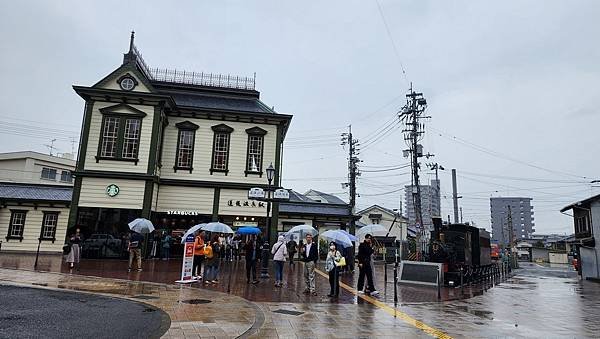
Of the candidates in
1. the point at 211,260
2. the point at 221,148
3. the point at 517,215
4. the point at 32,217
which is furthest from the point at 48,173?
the point at 517,215

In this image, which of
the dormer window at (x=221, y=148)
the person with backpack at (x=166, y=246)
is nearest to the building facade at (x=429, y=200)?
the dormer window at (x=221, y=148)

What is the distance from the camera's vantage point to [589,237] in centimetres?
2694

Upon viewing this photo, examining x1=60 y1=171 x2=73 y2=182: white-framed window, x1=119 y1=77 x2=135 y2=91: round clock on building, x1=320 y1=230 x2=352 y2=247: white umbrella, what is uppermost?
x1=119 y1=77 x2=135 y2=91: round clock on building

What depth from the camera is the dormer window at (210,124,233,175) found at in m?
25.2

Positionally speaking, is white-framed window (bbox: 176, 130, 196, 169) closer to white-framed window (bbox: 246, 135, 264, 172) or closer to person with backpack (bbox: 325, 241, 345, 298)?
white-framed window (bbox: 246, 135, 264, 172)

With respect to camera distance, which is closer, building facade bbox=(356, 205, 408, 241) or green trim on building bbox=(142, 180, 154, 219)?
green trim on building bbox=(142, 180, 154, 219)

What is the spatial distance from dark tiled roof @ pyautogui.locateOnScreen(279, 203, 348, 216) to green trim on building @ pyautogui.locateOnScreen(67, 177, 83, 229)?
1345 centimetres

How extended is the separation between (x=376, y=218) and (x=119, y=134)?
34240mm

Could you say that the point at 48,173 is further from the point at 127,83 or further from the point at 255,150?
the point at 255,150

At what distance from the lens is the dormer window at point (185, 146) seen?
24.9m

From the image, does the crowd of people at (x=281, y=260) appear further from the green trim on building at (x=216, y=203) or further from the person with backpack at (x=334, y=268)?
the green trim on building at (x=216, y=203)

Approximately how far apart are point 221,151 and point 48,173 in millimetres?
32134

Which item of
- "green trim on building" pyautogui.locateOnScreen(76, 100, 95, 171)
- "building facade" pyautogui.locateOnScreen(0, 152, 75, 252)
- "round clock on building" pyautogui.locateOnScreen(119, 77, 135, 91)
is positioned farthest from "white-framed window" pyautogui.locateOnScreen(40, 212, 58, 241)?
"round clock on building" pyautogui.locateOnScreen(119, 77, 135, 91)

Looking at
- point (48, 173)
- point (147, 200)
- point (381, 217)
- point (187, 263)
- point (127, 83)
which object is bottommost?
point (187, 263)
